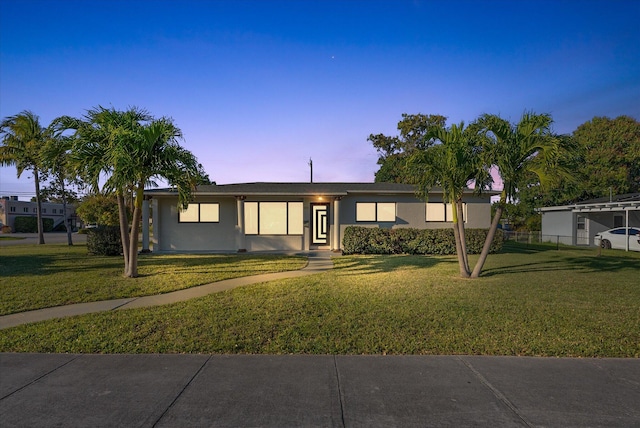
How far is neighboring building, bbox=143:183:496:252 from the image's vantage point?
658 inches

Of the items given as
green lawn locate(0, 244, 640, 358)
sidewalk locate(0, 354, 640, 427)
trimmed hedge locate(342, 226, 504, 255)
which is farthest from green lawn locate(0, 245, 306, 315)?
sidewalk locate(0, 354, 640, 427)

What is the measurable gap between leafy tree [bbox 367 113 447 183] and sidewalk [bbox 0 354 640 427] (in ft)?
96.8

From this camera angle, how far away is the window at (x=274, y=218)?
1688cm

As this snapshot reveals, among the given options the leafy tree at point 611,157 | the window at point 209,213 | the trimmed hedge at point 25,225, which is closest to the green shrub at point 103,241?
the window at point 209,213

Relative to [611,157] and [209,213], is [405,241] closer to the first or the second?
[209,213]

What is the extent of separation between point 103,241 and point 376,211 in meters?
11.8

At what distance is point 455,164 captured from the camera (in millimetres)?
9164

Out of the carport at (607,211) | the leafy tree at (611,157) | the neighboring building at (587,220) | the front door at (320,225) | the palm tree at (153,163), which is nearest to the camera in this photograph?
the palm tree at (153,163)

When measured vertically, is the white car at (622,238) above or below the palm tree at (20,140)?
below

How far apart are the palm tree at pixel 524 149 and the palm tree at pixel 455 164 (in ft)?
1.35

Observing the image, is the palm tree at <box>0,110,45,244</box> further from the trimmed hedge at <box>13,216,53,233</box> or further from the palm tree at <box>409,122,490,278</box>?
the trimmed hedge at <box>13,216,53,233</box>

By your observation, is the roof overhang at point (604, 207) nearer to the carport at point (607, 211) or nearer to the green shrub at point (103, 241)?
the carport at point (607, 211)

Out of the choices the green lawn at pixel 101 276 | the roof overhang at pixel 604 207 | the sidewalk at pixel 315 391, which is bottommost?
the sidewalk at pixel 315 391

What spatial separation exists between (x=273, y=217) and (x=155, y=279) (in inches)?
320
